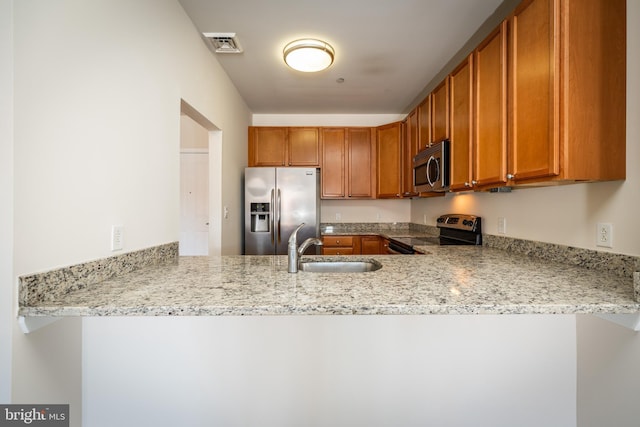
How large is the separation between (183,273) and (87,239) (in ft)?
1.27

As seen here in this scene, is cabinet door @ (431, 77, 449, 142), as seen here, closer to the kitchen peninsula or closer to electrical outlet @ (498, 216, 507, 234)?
electrical outlet @ (498, 216, 507, 234)

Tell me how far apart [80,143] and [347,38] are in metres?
1.98

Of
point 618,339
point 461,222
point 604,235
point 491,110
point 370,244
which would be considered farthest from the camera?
point 370,244

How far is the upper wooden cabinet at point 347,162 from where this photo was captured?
157 inches

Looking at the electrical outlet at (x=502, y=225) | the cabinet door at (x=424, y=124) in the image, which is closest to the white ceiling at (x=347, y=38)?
the cabinet door at (x=424, y=124)

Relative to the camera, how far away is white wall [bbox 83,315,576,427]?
4.46 feet

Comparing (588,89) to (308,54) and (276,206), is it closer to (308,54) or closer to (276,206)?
(308,54)

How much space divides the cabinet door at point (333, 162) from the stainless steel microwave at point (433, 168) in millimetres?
1189

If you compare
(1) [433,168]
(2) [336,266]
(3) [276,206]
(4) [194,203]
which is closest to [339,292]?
(2) [336,266]

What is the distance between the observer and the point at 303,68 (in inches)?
92.1

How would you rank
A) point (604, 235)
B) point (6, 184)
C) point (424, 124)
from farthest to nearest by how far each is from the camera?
1. point (424, 124)
2. point (604, 235)
3. point (6, 184)

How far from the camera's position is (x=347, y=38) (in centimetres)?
230

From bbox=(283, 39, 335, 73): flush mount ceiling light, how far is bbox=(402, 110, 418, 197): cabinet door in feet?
4.14

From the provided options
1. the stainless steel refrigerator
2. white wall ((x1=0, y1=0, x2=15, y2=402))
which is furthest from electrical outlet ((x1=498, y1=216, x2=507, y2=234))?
white wall ((x1=0, y1=0, x2=15, y2=402))
